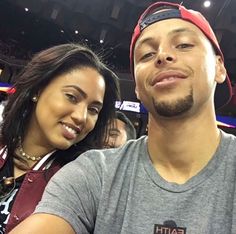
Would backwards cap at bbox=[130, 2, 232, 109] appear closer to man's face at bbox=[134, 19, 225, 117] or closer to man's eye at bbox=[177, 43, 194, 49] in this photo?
man's face at bbox=[134, 19, 225, 117]

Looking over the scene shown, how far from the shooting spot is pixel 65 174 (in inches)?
38.2

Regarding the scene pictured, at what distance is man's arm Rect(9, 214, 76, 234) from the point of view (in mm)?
816

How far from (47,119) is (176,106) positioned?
0.55 meters

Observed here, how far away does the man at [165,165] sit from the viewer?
853 mm

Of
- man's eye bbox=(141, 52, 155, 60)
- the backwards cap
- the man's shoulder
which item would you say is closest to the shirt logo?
the man's shoulder

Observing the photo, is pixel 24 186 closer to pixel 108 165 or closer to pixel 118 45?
pixel 108 165

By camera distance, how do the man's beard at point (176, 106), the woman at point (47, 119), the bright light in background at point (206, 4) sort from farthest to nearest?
the bright light in background at point (206, 4) < the woman at point (47, 119) < the man's beard at point (176, 106)

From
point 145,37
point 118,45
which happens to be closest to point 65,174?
point 145,37

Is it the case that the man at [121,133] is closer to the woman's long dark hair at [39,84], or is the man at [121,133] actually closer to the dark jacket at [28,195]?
the woman's long dark hair at [39,84]

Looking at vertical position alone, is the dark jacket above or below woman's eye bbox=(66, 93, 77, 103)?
below

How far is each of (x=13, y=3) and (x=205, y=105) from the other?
29.1ft

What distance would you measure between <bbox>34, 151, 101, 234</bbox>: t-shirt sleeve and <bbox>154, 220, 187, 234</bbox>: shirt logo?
18cm

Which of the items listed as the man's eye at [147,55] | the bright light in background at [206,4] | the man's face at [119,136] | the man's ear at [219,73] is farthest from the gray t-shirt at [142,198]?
the bright light in background at [206,4]

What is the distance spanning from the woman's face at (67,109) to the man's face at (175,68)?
0.95ft
